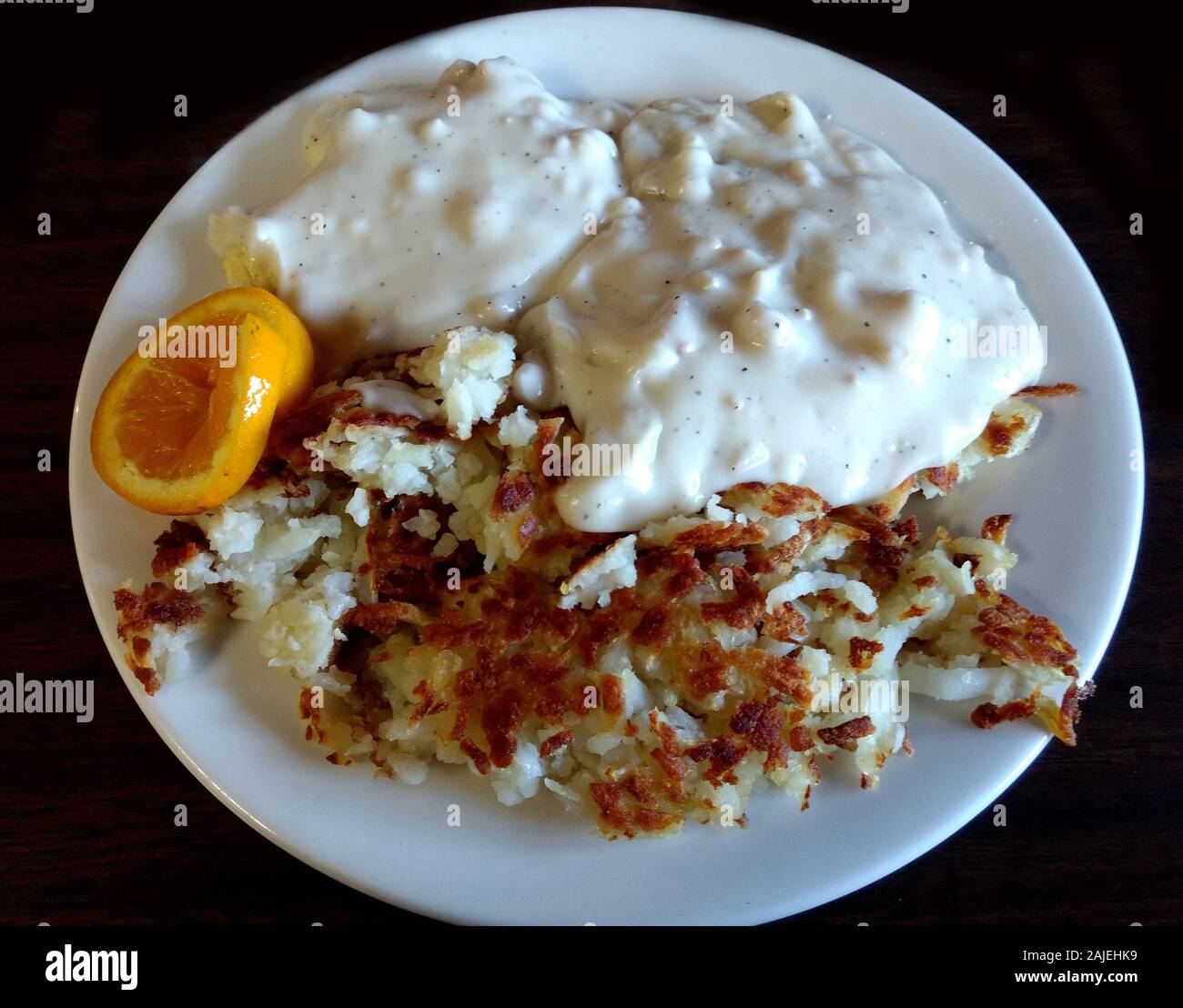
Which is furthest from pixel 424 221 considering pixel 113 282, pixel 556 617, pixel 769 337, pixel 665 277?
pixel 113 282

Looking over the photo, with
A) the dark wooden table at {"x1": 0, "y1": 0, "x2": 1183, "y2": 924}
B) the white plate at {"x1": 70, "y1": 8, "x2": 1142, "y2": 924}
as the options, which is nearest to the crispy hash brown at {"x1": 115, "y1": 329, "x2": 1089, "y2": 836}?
the white plate at {"x1": 70, "y1": 8, "x2": 1142, "y2": 924}

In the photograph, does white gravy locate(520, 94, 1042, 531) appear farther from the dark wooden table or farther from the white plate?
the dark wooden table

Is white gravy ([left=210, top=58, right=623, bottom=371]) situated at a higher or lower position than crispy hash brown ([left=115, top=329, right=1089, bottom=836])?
higher

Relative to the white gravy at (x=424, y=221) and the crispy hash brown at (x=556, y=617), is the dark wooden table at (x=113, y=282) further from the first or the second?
the white gravy at (x=424, y=221)

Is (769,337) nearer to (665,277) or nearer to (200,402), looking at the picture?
(665,277)

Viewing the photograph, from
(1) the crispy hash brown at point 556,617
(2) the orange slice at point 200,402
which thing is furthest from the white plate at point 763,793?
(2) the orange slice at point 200,402
